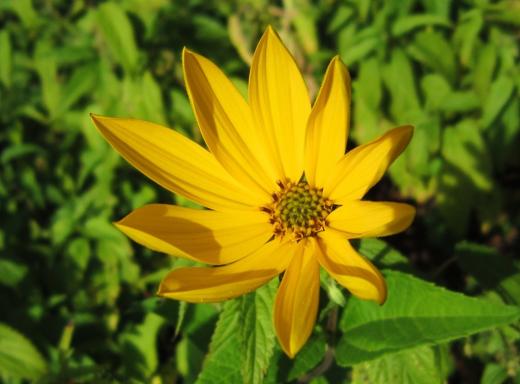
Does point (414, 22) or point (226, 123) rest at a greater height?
point (414, 22)

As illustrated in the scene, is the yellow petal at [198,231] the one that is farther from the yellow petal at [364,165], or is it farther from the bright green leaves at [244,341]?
the yellow petal at [364,165]

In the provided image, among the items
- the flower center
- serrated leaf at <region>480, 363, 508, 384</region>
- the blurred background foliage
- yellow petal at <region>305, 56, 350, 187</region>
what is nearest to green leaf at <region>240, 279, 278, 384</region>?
the flower center

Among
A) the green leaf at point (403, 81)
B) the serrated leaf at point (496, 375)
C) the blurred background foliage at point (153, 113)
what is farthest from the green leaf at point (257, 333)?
the green leaf at point (403, 81)

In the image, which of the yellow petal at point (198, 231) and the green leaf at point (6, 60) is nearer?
the yellow petal at point (198, 231)

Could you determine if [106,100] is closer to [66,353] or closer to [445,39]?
[66,353]

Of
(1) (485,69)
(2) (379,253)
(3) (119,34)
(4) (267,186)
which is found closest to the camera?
(2) (379,253)

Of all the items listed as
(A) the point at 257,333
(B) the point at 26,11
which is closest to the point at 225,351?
(A) the point at 257,333

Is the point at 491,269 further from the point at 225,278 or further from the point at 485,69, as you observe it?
the point at 485,69
